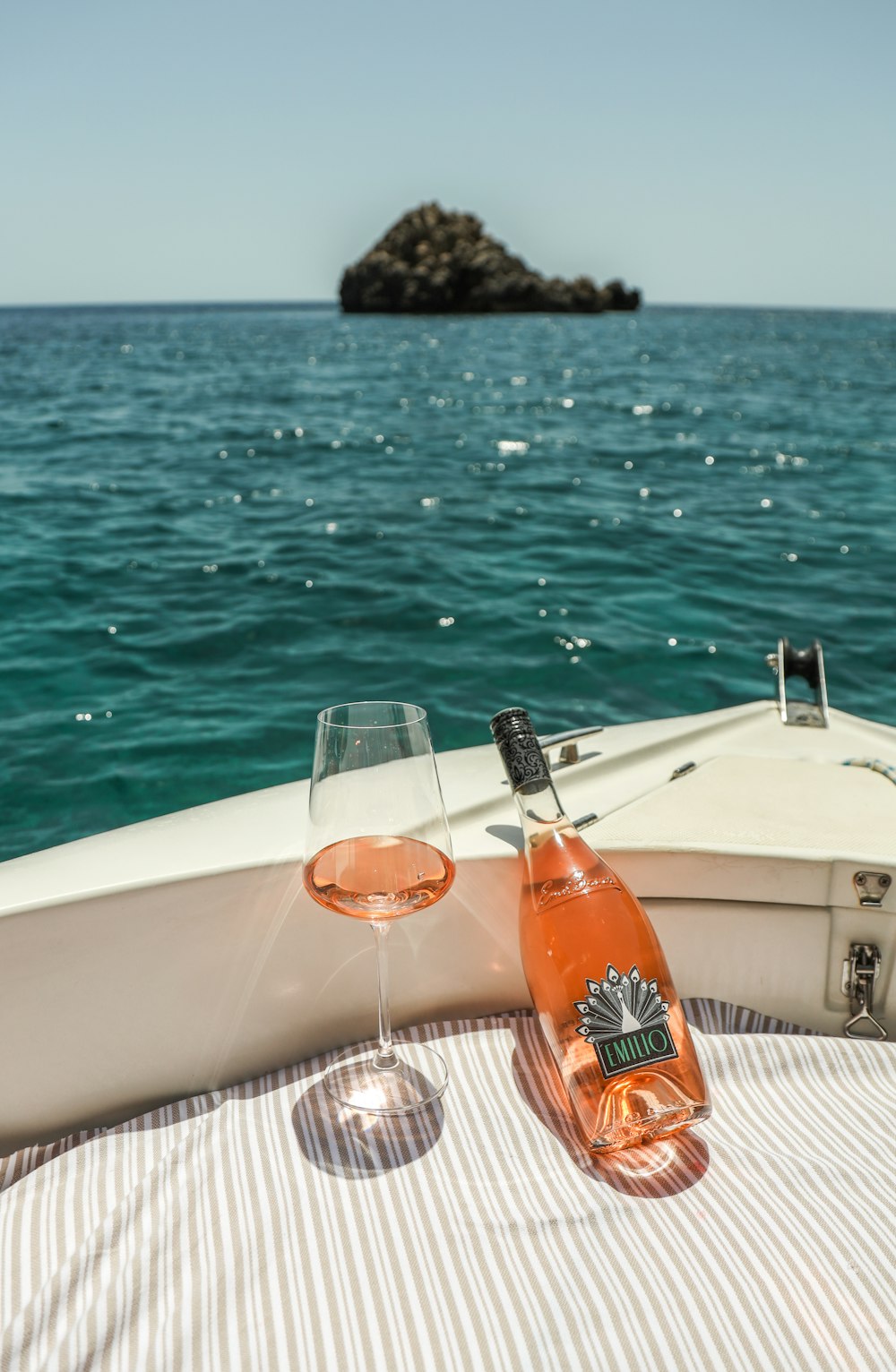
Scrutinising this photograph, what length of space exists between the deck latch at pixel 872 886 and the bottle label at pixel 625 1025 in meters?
0.41

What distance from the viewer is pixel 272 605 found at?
18.9 feet

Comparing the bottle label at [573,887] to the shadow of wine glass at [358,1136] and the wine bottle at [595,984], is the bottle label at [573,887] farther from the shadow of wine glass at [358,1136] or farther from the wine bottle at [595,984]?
the shadow of wine glass at [358,1136]

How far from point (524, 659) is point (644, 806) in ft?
11.7

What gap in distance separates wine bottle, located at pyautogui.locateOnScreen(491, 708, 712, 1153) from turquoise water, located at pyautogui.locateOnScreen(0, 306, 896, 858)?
2613mm

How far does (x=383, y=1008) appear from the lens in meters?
1.29

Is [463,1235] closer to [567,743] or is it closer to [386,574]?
[567,743]

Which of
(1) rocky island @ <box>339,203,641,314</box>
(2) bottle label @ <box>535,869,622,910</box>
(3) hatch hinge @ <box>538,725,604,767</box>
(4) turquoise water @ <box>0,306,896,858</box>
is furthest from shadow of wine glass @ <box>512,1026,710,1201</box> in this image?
(1) rocky island @ <box>339,203,641,314</box>

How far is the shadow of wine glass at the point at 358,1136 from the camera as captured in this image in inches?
48.1

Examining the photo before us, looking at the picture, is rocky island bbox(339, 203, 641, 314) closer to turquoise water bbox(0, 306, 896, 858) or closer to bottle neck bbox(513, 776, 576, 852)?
turquoise water bbox(0, 306, 896, 858)

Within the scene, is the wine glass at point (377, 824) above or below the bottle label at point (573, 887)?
above

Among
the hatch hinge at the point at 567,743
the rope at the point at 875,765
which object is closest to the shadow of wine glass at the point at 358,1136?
the hatch hinge at the point at 567,743

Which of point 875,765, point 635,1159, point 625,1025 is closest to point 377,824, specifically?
point 625,1025

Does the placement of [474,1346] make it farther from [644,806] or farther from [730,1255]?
[644,806]

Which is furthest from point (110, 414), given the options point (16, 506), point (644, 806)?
point (644, 806)
